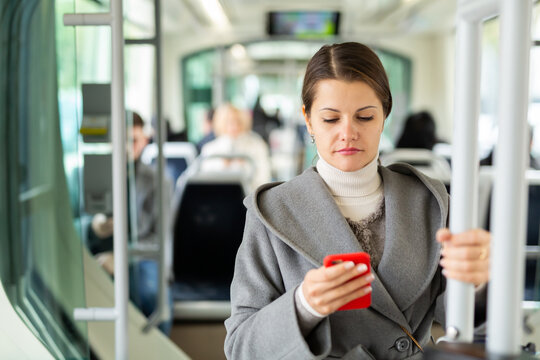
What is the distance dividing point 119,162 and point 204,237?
6.71ft

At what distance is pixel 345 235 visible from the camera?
1.20 meters

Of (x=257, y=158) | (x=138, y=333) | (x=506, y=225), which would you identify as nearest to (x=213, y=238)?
(x=138, y=333)

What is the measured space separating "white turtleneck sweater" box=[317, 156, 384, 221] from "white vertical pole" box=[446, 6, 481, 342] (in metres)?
0.37

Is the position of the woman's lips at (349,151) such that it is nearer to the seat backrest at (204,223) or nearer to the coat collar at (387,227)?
the coat collar at (387,227)

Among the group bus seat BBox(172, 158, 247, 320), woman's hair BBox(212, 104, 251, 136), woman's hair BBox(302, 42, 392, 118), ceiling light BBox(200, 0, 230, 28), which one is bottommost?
bus seat BBox(172, 158, 247, 320)

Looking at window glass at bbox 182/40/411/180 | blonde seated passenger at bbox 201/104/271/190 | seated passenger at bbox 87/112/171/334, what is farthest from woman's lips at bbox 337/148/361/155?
window glass at bbox 182/40/411/180

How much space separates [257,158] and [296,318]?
448cm

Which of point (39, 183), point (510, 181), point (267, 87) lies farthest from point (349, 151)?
point (267, 87)

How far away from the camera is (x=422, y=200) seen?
4.20 feet

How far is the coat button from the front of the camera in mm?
1220

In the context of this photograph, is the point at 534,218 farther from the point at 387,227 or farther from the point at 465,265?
the point at 465,265

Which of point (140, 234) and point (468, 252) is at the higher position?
point (468, 252)

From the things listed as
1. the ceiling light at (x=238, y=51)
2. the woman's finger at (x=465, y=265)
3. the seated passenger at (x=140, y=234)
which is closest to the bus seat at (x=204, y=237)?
the seated passenger at (x=140, y=234)

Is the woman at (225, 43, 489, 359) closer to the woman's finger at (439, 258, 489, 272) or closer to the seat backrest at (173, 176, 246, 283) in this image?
the woman's finger at (439, 258, 489, 272)
